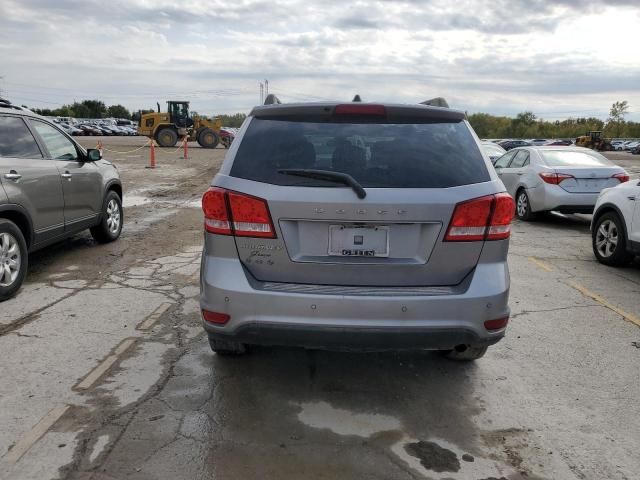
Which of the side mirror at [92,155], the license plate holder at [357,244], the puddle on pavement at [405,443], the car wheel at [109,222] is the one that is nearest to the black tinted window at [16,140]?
the side mirror at [92,155]

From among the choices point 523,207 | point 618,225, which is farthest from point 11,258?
point 523,207

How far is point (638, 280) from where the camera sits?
6.84 metres

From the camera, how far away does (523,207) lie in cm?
1145

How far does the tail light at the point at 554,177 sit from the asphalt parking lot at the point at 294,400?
4930mm

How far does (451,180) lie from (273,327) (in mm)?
1301

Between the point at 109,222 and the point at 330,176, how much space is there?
18.9ft

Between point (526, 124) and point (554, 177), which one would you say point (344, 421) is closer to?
point (554, 177)

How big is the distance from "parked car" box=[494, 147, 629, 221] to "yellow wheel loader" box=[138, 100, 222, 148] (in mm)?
26799

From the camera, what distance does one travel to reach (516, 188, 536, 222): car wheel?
1121cm

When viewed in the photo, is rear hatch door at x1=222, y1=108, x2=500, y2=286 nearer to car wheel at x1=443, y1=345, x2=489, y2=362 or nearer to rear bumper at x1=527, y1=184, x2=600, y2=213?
car wheel at x1=443, y1=345, x2=489, y2=362

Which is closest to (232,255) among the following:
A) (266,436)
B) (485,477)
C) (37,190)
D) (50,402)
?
(266,436)

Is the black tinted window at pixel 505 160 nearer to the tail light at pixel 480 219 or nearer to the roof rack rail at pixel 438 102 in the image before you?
the roof rack rail at pixel 438 102

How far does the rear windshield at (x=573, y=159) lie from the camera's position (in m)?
10.6

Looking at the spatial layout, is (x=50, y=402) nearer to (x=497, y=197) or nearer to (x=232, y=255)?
(x=232, y=255)
